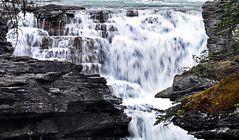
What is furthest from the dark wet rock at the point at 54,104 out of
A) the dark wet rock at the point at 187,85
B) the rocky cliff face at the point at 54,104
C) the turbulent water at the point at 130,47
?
the dark wet rock at the point at 187,85

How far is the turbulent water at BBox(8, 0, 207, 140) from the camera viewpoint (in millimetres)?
19598

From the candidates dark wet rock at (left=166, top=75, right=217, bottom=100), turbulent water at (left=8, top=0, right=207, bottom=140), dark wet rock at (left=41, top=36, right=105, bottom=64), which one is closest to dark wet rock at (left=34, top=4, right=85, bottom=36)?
turbulent water at (left=8, top=0, right=207, bottom=140)

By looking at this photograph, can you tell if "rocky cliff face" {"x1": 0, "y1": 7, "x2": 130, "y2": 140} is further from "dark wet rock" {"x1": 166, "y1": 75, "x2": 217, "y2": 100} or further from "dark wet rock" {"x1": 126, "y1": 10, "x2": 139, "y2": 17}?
"dark wet rock" {"x1": 126, "y1": 10, "x2": 139, "y2": 17}

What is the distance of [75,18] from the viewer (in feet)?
74.2

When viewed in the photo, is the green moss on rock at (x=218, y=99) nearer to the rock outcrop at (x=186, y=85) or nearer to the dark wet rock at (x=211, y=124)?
the dark wet rock at (x=211, y=124)

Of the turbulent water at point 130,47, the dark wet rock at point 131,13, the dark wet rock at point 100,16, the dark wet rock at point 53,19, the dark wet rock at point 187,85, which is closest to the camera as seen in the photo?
the dark wet rock at point 187,85

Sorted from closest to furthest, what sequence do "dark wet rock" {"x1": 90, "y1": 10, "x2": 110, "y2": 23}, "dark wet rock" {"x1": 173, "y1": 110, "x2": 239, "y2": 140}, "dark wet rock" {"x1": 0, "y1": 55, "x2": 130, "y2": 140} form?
"dark wet rock" {"x1": 173, "y1": 110, "x2": 239, "y2": 140}
"dark wet rock" {"x1": 0, "y1": 55, "x2": 130, "y2": 140}
"dark wet rock" {"x1": 90, "y1": 10, "x2": 110, "y2": 23}

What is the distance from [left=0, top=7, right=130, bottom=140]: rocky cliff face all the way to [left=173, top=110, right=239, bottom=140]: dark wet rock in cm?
748

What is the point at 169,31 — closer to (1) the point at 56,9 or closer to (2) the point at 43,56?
(1) the point at 56,9

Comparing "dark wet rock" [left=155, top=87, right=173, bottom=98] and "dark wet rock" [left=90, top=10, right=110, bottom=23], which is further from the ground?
"dark wet rock" [left=90, top=10, right=110, bottom=23]

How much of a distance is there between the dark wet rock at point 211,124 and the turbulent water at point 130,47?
10144 mm

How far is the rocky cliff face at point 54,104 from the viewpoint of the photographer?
1270cm

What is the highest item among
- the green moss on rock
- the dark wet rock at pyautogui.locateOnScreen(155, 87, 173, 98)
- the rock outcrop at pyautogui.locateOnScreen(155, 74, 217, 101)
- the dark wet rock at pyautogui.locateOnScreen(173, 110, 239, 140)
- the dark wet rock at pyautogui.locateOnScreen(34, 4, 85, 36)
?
the dark wet rock at pyautogui.locateOnScreen(34, 4, 85, 36)

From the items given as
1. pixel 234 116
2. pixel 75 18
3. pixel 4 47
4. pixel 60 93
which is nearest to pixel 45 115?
pixel 60 93
